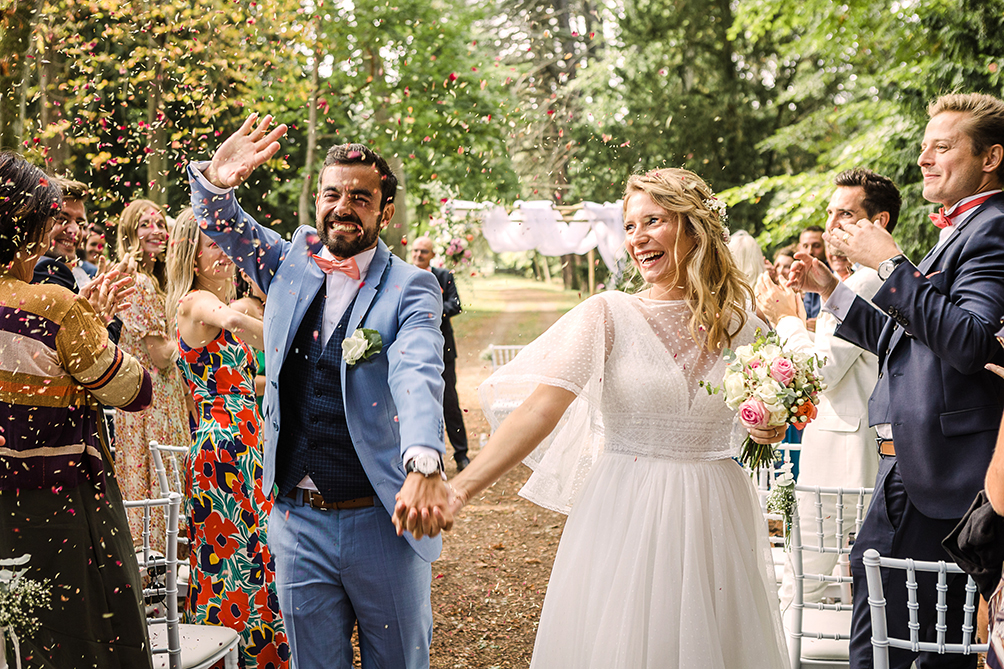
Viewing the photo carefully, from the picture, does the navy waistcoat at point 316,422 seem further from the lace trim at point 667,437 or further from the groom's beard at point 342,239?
the lace trim at point 667,437

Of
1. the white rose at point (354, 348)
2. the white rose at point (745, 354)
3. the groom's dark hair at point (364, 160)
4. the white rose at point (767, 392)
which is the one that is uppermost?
the groom's dark hair at point (364, 160)

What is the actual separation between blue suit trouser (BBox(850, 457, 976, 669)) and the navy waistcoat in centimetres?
158

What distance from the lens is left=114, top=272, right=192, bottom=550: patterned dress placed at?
4.39 m

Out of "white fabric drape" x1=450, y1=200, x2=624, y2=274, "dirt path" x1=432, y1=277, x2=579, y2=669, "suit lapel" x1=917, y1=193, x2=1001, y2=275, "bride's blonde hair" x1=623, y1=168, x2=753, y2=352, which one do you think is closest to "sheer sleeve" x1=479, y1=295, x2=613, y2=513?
"bride's blonde hair" x1=623, y1=168, x2=753, y2=352

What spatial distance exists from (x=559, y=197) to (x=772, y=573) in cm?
1163

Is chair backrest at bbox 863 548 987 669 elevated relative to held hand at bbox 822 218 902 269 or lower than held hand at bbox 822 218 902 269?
lower

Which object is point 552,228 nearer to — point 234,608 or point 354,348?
point 234,608

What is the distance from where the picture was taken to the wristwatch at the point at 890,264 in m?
2.48

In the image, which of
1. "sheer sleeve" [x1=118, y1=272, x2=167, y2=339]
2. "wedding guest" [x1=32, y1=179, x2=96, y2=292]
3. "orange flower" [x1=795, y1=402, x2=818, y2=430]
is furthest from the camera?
"sheer sleeve" [x1=118, y1=272, x2=167, y2=339]

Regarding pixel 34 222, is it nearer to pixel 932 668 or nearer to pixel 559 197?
pixel 932 668

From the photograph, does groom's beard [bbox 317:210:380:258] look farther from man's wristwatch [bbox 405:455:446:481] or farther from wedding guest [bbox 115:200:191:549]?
wedding guest [bbox 115:200:191:549]

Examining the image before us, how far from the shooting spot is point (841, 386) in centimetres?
374

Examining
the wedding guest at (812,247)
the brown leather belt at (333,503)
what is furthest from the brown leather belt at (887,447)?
the wedding guest at (812,247)

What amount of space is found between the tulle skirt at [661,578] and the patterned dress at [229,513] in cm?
161
